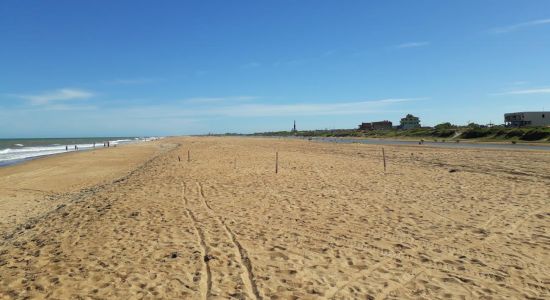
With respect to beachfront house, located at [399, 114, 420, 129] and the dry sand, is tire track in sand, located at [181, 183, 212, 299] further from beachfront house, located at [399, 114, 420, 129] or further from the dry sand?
beachfront house, located at [399, 114, 420, 129]

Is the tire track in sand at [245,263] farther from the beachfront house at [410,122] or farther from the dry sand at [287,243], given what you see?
the beachfront house at [410,122]

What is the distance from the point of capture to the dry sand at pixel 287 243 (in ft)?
17.9

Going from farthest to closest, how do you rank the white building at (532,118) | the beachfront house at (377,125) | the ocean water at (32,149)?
the beachfront house at (377,125) < the white building at (532,118) < the ocean water at (32,149)

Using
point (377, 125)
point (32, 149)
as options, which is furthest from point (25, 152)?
point (377, 125)

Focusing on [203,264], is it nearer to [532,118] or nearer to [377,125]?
[532,118]

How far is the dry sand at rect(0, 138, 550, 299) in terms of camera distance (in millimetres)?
5457

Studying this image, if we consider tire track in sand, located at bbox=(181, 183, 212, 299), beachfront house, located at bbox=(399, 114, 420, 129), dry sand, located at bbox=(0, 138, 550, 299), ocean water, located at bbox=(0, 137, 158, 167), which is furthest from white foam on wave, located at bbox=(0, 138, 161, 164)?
beachfront house, located at bbox=(399, 114, 420, 129)

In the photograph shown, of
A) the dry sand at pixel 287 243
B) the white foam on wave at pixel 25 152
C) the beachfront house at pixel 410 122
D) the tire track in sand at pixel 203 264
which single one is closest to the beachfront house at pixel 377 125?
the beachfront house at pixel 410 122

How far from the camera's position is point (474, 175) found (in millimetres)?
16734

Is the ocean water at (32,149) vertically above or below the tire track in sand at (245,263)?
above

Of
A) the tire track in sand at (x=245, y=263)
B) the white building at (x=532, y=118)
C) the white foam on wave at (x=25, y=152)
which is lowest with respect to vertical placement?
the tire track in sand at (x=245, y=263)


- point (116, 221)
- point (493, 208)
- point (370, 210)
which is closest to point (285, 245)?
point (370, 210)

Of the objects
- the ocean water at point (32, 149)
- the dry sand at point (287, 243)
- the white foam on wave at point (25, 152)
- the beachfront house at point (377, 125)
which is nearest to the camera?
the dry sand at point (287, 243)

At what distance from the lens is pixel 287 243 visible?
7367 mm
